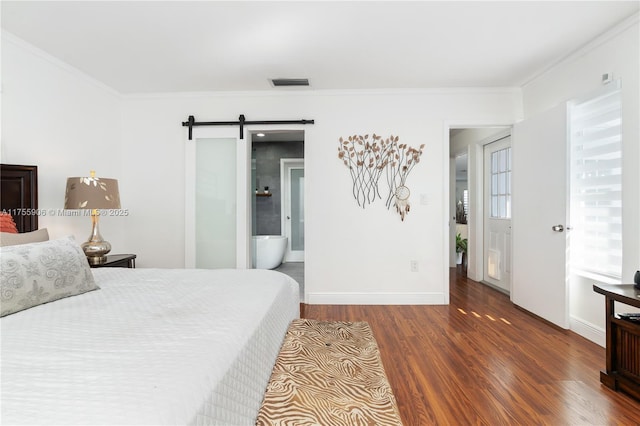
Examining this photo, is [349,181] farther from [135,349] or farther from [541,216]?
[135,349]

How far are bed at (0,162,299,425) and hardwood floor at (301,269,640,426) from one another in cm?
101

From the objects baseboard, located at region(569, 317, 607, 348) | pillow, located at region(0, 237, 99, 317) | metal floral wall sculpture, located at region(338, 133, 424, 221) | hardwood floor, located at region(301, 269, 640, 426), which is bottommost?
hardwood floor, located at region(301, 269, 640, 426)

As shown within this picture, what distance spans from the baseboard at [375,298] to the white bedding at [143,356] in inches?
81.1

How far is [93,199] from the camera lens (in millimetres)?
2709

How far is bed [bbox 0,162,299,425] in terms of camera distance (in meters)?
0.72

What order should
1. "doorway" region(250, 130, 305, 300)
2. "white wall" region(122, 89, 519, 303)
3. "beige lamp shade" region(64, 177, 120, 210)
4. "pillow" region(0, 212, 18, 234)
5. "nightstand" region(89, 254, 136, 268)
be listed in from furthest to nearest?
"doorway" region(250, 130, 305, 300), "white wall" region(122, 89, 519, 303), "nightstand" region(89, 254, 136, 268), "beige lamp shade" region(64, 177, 120, 210), "pillow" region(0, 212, 18, 234)

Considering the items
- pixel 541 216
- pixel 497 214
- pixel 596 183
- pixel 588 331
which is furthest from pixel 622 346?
pixel 497 214

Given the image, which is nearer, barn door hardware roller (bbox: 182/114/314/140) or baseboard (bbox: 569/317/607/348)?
baseboard (bbox: 569/317/607/348)

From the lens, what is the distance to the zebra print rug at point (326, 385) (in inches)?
45.8

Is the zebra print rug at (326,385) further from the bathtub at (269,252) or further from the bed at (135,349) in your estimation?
the bathtub at (269,252)

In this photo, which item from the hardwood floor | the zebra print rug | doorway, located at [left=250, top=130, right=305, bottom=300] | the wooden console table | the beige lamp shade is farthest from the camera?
doorway, located at [left=250, top=130, right=305, bottom=300]

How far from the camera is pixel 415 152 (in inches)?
145

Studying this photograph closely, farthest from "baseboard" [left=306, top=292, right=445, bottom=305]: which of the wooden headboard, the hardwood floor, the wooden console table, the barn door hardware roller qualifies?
the wooden headboard

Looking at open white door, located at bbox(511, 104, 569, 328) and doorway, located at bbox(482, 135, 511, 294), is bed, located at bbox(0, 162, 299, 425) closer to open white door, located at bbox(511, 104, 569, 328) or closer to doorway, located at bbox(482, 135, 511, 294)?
open white door, located at bbox(511, 104, 569, 328)
